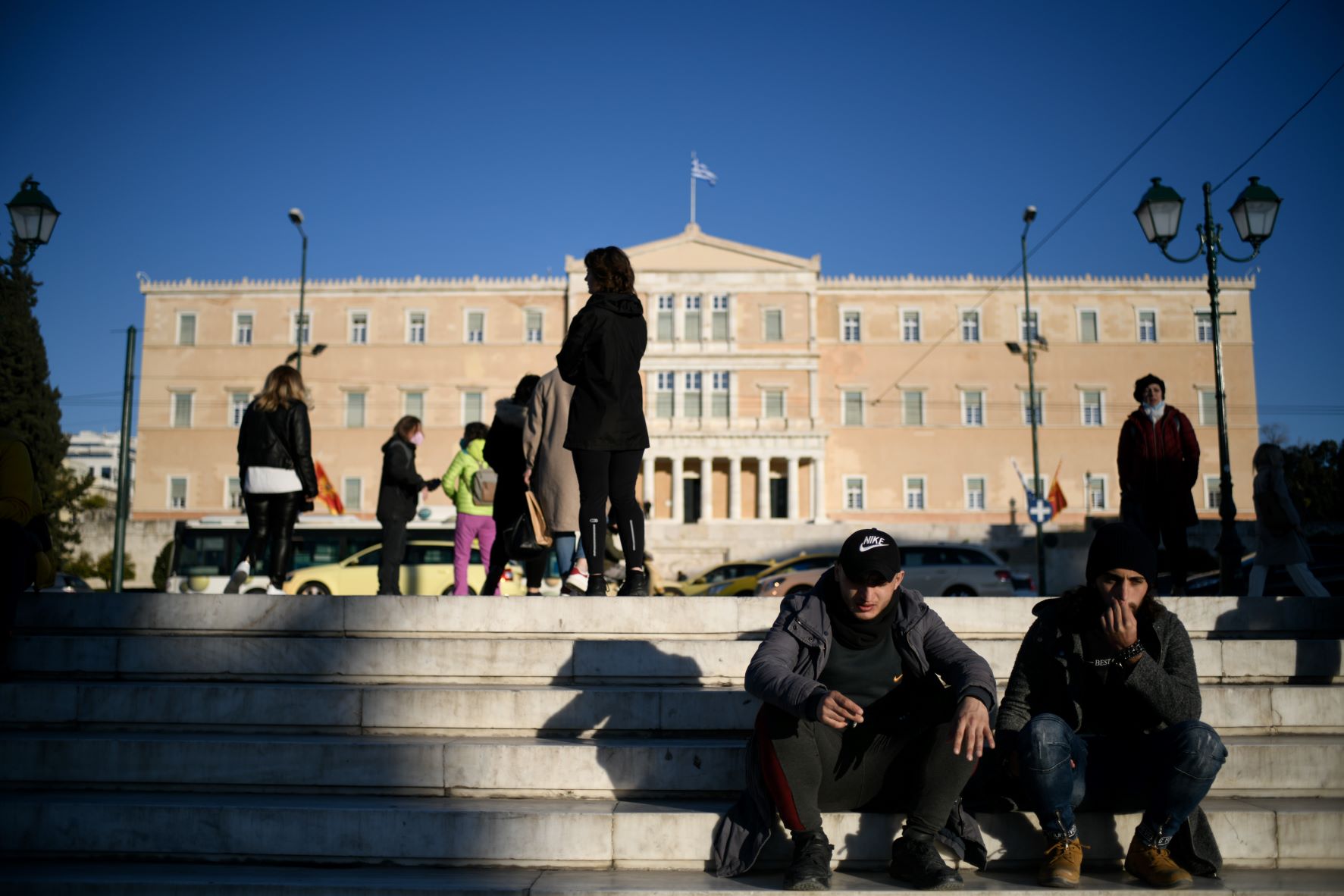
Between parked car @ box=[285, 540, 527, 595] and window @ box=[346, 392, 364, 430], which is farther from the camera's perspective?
window @ box=[346, 392, 364, 430]

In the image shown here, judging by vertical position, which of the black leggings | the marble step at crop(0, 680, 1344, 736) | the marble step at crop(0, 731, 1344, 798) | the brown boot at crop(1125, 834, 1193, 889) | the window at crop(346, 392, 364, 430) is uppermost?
the window at crop(346, 392, 364, 430)

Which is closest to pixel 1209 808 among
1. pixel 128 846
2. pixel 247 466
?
pixel 128 846

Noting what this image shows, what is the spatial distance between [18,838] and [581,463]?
3.10 meters

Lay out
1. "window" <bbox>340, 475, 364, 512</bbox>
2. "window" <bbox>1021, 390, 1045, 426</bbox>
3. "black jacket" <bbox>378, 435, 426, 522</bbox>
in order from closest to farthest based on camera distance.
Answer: "black jacket" <bbox>378, 435, 426, 522</bbox> < "window" <bbox>340, 475, 364, 512</bbox> < "window" <bbox>1021, 390, 1045, 426</bbox>

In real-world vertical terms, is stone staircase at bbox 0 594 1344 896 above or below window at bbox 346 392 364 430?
below

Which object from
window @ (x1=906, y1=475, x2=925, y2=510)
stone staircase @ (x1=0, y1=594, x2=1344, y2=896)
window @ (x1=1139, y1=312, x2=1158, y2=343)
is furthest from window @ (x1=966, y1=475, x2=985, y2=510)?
stone staircase @ (x1=0, y1=594, x2=1344, y2=896)

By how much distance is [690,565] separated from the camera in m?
34.4

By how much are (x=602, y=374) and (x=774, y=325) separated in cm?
4062

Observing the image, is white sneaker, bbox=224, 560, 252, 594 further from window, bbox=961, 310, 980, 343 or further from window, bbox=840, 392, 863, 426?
window, bbox=961, 310, 980, 343

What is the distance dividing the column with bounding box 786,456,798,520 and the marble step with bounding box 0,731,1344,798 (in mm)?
39658

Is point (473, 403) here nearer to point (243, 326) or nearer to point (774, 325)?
point (243, 326)

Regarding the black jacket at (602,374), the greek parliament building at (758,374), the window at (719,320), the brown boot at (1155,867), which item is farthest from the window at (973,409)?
the brown boot at (1155,867)

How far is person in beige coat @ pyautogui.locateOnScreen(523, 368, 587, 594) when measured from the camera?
649 cm

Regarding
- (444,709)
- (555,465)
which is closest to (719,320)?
(555,465)
